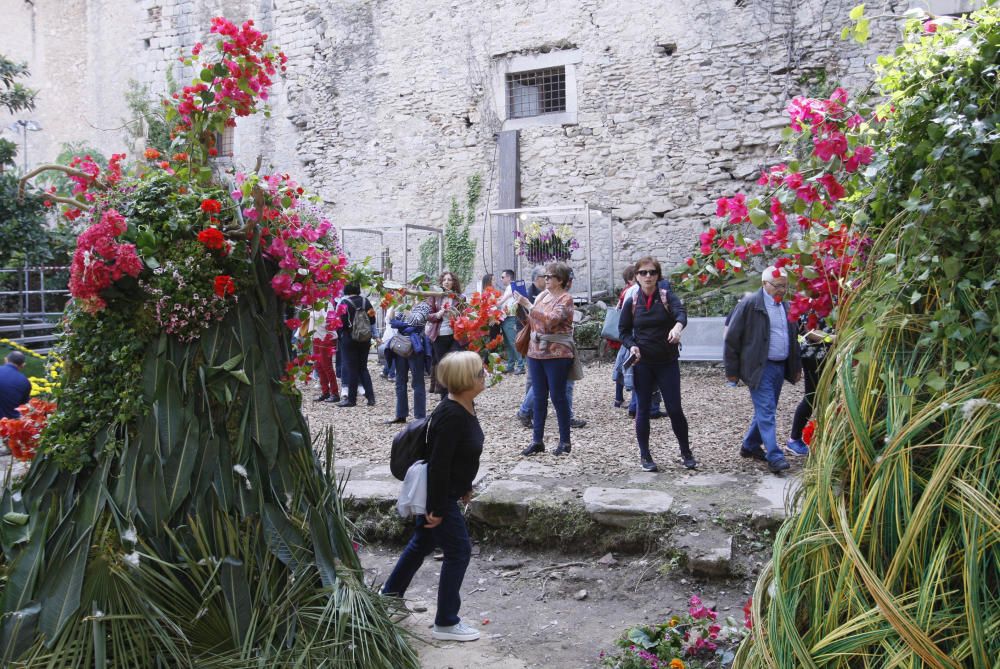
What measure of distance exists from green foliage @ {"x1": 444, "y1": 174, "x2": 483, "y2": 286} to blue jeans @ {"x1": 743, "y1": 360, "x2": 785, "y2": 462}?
8.28m

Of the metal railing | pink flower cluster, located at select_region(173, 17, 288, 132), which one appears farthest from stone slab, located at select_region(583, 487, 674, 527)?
the metal railing

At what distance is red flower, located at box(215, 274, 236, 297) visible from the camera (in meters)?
2.67

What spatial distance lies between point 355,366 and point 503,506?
4.48 meters

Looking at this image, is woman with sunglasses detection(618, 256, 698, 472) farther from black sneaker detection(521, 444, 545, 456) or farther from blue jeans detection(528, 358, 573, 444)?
black sneaker detection(521, 444, 545, 456)

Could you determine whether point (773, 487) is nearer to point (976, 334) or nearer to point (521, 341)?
point (521, 341)

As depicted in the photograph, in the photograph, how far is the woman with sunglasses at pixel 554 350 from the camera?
20.5ft

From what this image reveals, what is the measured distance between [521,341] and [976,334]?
202 inches

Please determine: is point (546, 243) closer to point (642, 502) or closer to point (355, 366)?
point (355, 366)

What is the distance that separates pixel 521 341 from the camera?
6684 millimetres

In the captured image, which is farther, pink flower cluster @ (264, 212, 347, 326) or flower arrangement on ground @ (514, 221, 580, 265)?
flower arrangement on ground @ (514, 221, 580, 265)

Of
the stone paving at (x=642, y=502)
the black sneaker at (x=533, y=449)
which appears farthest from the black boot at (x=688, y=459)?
the black sneaker at (x=533, y=449)

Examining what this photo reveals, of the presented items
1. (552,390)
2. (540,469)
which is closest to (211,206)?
(540,469)

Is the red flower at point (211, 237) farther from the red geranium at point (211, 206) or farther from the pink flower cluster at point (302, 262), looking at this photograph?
the pink flower cluster at point (302, 262)

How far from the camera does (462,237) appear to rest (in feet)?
44.5
